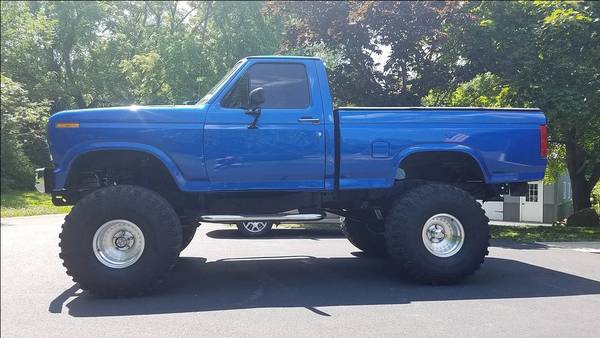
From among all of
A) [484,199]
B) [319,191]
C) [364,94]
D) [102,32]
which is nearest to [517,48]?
[364,94]

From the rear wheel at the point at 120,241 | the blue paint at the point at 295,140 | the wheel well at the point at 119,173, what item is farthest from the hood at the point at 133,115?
the rear wheel at the point at 120,241

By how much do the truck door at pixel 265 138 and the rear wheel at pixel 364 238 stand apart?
2.07 meters

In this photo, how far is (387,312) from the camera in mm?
5102

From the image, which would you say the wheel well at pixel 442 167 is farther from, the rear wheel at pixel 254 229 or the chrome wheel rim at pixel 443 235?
the rear wheel at pixel 254 229

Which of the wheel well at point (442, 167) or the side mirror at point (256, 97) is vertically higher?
the side mirror at point (256, 97)

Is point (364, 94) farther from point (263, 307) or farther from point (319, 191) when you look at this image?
point (263, 307)

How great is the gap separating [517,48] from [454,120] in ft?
27.6

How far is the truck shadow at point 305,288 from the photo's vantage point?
5367 mm

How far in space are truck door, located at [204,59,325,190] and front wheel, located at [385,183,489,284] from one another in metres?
1.05

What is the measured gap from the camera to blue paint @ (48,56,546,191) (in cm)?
574

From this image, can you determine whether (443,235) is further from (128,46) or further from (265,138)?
(128,46)

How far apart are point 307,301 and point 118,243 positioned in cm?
209

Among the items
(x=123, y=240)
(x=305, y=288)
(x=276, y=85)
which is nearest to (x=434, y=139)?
(x=276, y=85)

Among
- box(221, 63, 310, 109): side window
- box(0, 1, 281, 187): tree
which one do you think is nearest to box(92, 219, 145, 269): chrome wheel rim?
box(221, 63, 310, 109): side window
